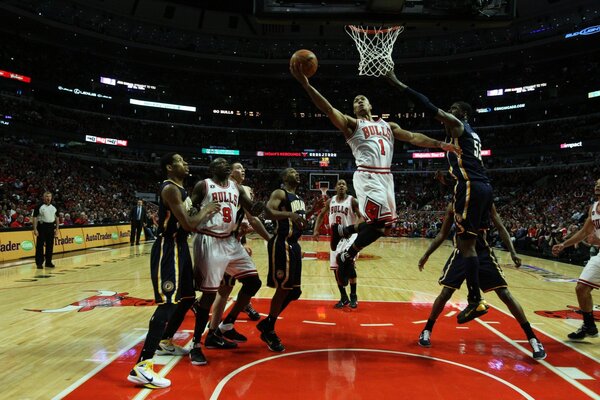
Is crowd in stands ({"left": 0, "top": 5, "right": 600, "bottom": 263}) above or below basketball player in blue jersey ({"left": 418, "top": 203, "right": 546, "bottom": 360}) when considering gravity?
above

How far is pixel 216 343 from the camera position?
515 centimetres

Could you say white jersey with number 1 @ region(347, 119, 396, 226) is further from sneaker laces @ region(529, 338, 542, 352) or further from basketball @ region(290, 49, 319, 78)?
sneaker laces @ region(529, 338, 542, 352)

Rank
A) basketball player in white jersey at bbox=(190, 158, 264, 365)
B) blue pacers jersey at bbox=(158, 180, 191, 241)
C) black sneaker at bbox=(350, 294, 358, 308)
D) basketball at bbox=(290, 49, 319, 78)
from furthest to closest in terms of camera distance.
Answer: black sneaker at bbox=(350, 294, 358, 308), basketball player in white jersey at bbox=(190, 158, 264, 365), basketball at bbox=(290, 49, 319, 78), blue pacers jersey at bbox=(158, 180, 191, 241)

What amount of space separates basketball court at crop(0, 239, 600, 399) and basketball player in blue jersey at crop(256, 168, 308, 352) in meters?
0.31

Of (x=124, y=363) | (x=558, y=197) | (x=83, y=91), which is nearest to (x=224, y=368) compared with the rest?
(x=124, y=363)

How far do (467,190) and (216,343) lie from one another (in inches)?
131

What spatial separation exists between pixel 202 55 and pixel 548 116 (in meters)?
29.9

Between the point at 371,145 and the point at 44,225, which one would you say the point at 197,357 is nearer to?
the point at 371,145

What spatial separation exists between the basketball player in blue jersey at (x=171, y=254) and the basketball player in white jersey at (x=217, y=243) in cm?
21

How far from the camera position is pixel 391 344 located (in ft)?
17.7

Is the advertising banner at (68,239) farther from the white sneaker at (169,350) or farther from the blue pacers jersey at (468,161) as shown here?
the blue pacers jersey at (468,161)

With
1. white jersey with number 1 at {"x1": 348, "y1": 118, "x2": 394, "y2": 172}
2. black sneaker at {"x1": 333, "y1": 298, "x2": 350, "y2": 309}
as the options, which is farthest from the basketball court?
white jersey with number 1 at {"x1": 348, "y1": 118, "x2": 394, "y2": 172}

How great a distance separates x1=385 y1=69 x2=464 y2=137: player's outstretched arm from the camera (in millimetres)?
4941

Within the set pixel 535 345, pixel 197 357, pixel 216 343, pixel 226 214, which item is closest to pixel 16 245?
pixel 216 343
